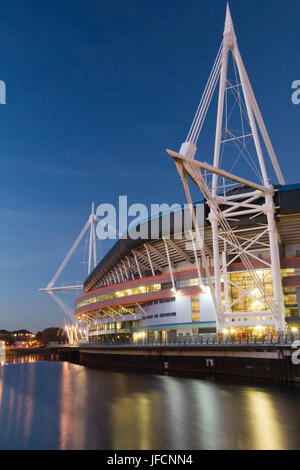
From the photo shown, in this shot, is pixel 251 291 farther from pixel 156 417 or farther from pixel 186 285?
pixel 156 417

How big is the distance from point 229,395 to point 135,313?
37031 mm

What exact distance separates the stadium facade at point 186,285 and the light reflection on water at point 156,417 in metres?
11.9

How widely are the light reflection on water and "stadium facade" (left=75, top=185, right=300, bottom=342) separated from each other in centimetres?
1187

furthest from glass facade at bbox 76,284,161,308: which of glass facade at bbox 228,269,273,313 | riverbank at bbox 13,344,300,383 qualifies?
glass facade at bbox 228,269,273,313

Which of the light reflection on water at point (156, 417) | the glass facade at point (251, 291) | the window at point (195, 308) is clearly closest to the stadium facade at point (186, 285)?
the window at point (195, 308)

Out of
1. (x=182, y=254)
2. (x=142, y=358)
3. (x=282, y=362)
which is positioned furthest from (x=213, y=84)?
(x=142, y=358)

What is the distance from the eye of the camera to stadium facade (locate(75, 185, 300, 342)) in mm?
42531

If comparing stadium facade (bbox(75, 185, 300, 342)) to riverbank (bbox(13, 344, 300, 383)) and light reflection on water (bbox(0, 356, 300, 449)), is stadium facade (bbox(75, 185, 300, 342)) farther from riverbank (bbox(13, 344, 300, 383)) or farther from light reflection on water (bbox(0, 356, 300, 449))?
light reflection on water (bbox(0, 356, 300, 449))

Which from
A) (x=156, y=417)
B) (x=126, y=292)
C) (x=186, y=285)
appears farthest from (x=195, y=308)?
(x=156, y=417)

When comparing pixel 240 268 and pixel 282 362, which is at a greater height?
pixel 240 268

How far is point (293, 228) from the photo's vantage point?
148 feet

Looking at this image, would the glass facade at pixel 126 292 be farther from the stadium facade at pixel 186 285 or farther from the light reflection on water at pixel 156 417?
the light reflection on water at pixel 156 417
